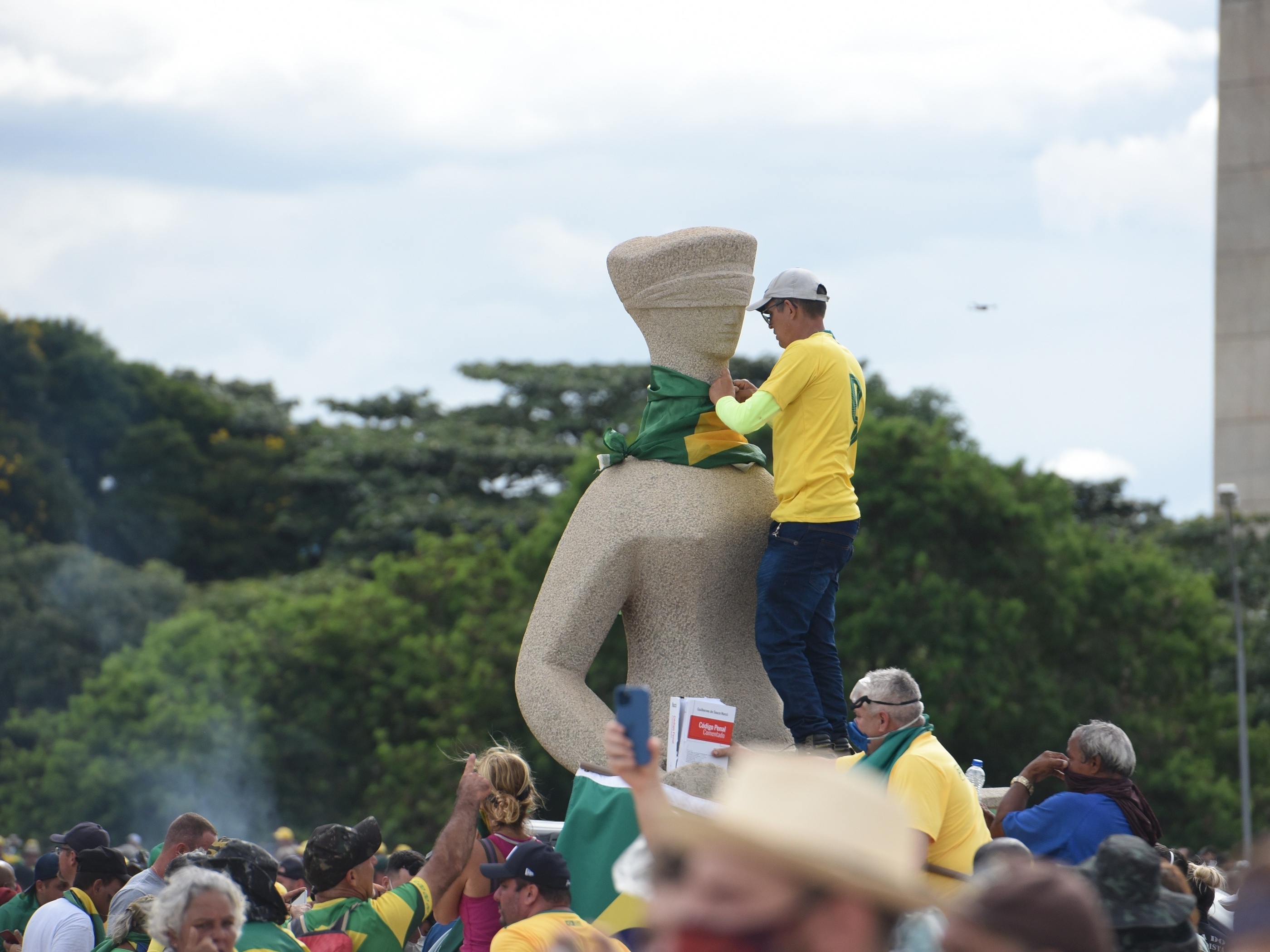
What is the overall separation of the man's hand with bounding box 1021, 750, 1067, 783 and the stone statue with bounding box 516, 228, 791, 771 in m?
1.24

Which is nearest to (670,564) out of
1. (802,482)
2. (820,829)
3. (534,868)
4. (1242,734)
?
(802,482)

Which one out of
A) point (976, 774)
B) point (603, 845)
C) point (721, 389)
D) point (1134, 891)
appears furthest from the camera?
point (976, 774)

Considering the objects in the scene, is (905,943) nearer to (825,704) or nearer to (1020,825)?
(1020,825)

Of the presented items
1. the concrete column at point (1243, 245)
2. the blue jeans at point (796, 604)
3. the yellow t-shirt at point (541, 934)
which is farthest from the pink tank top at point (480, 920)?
the concrete column at point (1243, 245)

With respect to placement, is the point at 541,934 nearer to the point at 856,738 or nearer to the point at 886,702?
the point at 886,702

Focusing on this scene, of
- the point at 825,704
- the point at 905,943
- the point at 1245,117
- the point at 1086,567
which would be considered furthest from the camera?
the point at 1245,117

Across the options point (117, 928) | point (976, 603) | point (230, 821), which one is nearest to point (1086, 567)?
point (976, 603)

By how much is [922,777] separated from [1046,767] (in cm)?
137

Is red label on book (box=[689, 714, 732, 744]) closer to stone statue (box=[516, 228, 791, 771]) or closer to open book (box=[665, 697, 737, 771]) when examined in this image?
open book (box=[665, 697, 737, 771])

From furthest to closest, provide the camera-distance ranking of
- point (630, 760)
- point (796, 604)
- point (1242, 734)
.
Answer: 1. point (1242, 734)
2. point (796, 604)
3. point (630, 760)

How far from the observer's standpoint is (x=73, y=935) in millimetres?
6484

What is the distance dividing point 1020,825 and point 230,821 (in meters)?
26.0

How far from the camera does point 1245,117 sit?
4238 centimetres

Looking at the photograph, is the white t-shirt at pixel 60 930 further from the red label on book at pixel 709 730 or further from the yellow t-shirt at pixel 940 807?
the yellow t-shirt at pixel 940 807
